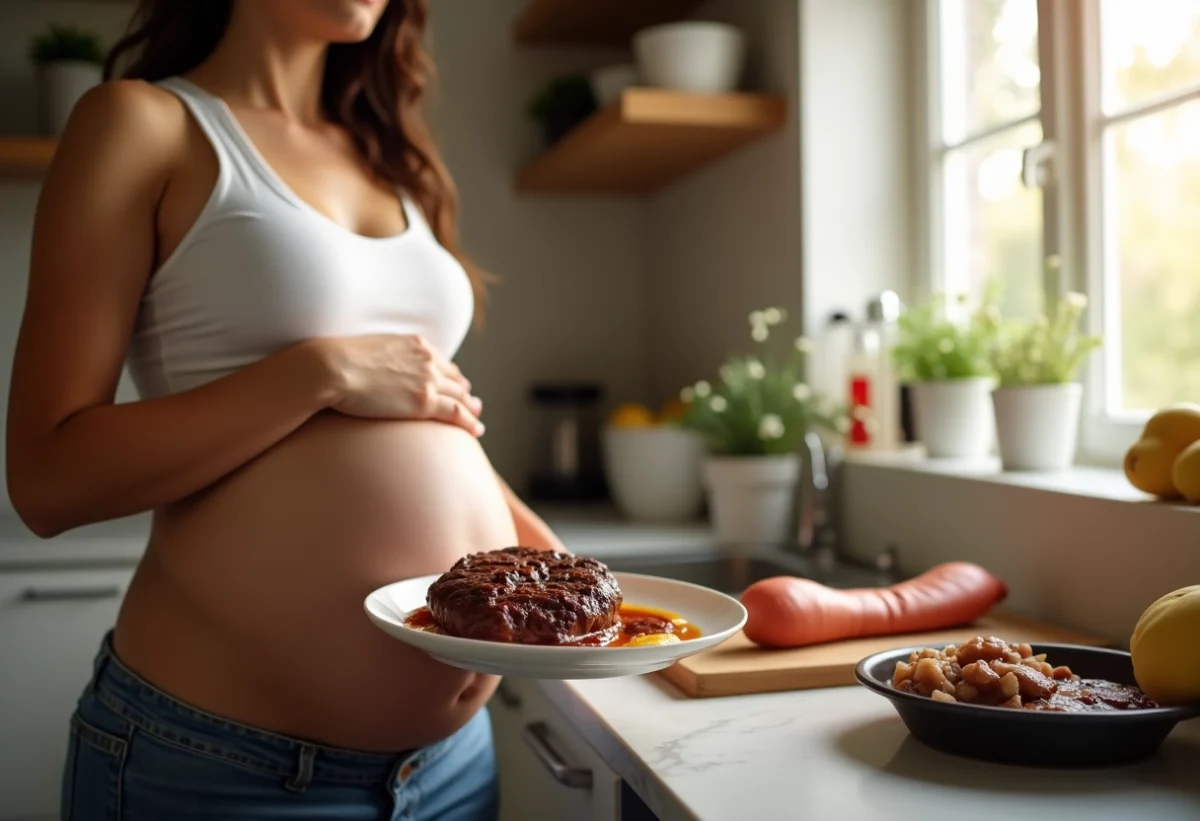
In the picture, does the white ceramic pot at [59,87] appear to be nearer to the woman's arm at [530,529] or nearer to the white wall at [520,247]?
the white wall at [520,247]

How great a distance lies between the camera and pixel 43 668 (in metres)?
1.76

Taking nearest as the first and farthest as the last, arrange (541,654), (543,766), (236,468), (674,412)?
(541,654) < (236,468) < (543,766) < (674,412)

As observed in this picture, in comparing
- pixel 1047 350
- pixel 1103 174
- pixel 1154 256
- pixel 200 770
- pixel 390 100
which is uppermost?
pixel 390 100

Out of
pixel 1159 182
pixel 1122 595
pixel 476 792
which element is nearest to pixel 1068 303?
pixel 1159 182

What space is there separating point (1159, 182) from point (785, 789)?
993 millimetres

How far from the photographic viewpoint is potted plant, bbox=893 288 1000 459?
1550mm

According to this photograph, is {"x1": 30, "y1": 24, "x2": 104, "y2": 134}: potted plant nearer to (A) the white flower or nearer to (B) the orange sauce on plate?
(A) the white flower

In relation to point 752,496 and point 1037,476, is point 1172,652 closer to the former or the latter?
point 1037,476

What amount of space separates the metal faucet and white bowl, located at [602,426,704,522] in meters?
0.35

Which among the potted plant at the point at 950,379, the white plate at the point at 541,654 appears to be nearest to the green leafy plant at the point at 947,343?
the potted plant at the point at 950,379

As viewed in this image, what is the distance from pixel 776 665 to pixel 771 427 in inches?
28.5

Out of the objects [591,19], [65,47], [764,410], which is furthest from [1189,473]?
[65,47]

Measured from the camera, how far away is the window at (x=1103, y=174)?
1370mm

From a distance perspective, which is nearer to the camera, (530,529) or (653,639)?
(653,639)
